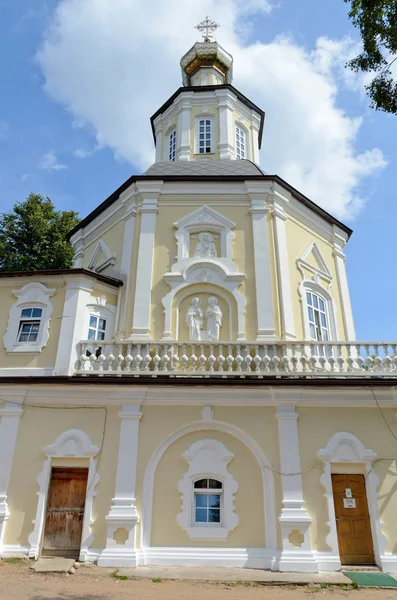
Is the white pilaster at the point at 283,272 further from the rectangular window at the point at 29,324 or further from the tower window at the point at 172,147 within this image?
the rectangular window at the point at 29,324

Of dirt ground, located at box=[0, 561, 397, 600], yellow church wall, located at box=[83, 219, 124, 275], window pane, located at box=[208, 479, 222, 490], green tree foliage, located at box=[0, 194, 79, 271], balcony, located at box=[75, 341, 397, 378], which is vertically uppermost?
green tree foliage, located at box=[0, 194, 79, 271]

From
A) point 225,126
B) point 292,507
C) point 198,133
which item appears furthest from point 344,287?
point 198,133

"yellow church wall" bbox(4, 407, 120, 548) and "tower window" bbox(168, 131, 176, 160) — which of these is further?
"tower window" bbox(168, 131, 176, 160)

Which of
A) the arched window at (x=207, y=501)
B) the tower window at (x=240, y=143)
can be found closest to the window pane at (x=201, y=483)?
the arched window at (x=207, y=501)

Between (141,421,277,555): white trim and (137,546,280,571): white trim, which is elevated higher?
(141,421,277,555): white trim

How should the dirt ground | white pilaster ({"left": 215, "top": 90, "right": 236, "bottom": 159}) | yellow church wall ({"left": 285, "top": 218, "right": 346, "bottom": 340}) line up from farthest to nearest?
white pilaster ({"left": 215, "top": 90, "right": 236, "bottom": 159}) < yellow church wall ({"left": 285, "top": 218, "right": 346, "bottom": 340}) < the dirt ground

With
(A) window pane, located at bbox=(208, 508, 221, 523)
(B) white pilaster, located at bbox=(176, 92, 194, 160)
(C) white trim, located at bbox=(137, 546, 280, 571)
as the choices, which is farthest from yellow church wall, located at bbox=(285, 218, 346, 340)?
(C) white trim, located at bbox=(137, 546, 280, 571)

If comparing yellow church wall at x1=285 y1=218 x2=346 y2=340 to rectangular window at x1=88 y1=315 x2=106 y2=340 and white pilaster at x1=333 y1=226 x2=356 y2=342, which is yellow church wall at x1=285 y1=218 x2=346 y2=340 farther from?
rectangular window at x1=88 y1=315 x2=106 y2=340

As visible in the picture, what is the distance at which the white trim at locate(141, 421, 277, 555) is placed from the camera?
31.8ft

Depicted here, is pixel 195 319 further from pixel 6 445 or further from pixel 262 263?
pixel 6 445

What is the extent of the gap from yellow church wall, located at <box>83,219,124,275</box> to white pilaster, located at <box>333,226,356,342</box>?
7.86 metres

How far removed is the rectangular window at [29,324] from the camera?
11812 mm

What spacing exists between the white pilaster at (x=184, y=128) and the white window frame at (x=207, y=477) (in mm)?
11681

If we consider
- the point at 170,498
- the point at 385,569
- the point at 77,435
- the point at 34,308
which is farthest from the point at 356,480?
the point at 34,308
